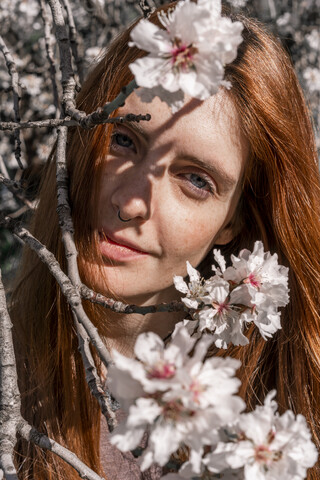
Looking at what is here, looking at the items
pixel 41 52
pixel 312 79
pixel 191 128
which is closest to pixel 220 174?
pixel 191 128

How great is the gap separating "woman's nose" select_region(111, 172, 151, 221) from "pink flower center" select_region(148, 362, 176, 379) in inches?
24.9

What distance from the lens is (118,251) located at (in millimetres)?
1315

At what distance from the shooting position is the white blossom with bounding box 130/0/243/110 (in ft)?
2.32

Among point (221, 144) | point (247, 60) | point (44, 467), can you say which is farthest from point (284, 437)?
point (247, 60)

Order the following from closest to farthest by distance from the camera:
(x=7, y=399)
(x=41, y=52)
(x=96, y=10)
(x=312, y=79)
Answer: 1. (x=7, y=399)
2. (x=96, y=10)
3. (x=312, y=79)
4. (x=41, y=52)

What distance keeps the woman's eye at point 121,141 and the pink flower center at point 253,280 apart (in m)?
0.44

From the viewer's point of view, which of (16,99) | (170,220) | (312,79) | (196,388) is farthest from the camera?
(312,79)

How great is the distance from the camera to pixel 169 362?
633 millimetres

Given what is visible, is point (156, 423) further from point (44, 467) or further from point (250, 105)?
point (250, 105)

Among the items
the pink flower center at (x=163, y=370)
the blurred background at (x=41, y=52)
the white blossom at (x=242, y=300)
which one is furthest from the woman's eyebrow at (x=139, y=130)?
the blurred background at (x=41, y=52)

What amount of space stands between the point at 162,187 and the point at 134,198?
8 centimetres

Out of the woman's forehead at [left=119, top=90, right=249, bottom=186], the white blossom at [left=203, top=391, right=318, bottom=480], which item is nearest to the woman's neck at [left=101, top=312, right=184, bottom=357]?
the woman's forehead at [left=119, top=90, right=249, bottom=186]

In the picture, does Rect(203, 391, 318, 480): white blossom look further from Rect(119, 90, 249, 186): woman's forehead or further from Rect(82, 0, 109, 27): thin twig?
Rect(82, 0, 109, 27): thin twig

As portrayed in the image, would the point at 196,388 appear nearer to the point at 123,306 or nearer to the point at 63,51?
the point at 123,306
